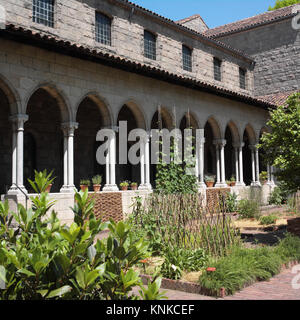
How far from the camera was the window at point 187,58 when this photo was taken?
1866cm

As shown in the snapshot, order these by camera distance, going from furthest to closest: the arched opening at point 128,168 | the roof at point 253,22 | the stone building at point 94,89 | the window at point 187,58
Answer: the roof at point 253,22, the window at point 187,58, the arched opening at point 128,168, the stone building at point 94,89

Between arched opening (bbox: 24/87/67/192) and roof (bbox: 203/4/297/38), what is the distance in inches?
578

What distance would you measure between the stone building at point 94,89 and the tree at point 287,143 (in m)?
3.48

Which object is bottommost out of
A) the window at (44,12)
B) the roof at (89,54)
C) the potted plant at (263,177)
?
the potted plant at (263,177)

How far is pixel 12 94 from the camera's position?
1001 cm

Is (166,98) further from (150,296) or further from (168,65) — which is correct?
(150,296)

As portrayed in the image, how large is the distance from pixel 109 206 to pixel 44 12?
270 inches

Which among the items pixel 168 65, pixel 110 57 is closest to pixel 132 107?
pixel 110 57

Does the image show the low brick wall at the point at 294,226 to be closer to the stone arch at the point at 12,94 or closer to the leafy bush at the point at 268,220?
the leafy bush at the point at 268,220

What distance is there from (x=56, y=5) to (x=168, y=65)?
5888mm

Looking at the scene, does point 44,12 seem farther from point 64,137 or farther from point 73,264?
point 73,264

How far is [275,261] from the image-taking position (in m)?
6.44

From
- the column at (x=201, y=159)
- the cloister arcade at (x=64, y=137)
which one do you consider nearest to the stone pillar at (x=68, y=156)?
the cloister arcade at (x=64, y=137)

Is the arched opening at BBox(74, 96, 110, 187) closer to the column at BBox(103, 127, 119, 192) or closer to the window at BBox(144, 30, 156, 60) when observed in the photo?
the column at BBox(103, 127, 119, 192)
